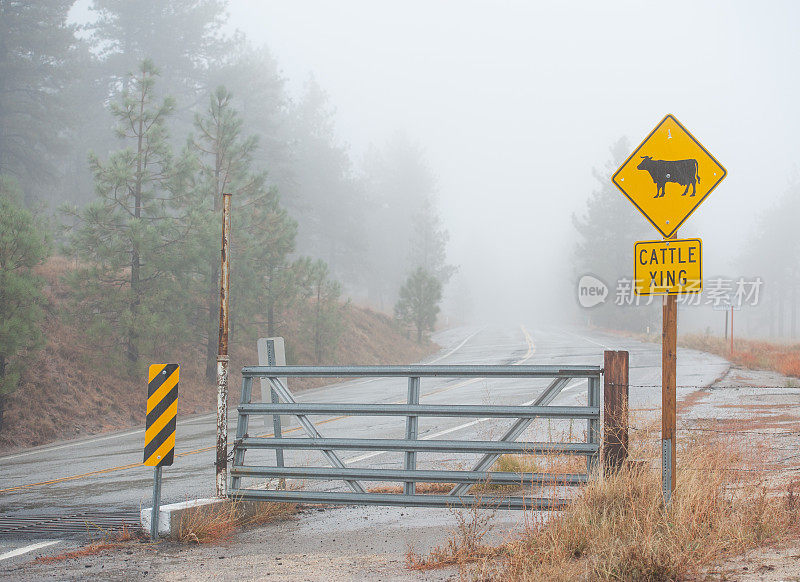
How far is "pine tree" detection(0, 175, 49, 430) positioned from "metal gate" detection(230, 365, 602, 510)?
1015 centimetres

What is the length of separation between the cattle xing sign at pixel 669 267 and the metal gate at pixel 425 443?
0.97 meters

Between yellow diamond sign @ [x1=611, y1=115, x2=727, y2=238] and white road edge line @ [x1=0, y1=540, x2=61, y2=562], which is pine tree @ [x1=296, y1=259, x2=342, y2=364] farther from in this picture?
yellow diamond sign @ [x1=611, y1=115, x2=727, y2=238]

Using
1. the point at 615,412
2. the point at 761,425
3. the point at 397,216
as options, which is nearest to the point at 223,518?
the point at 615,412

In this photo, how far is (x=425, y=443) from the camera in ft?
23.0

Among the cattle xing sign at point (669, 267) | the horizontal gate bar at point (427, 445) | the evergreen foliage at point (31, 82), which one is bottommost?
the horizontal gate bar at point (427, 445)

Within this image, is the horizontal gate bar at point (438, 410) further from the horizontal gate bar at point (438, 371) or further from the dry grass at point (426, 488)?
the dry grass at point (426, 488)

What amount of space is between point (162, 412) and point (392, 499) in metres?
2.26

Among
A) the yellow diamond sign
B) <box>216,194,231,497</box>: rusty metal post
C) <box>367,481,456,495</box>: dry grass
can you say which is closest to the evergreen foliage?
<box>216,194,231,497</box>: rusty metal post

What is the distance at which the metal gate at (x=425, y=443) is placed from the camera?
6609mm

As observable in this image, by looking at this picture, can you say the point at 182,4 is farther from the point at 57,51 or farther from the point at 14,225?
the point at 14,225

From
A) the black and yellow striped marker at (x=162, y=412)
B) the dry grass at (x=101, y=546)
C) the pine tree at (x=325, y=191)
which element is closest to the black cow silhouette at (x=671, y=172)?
the black and yellow striped marker at (x=162, y=412)

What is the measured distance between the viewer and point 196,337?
23.0 m

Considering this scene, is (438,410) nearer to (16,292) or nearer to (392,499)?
(392,499)

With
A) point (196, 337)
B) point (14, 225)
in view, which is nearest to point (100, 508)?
point (14, 225)
